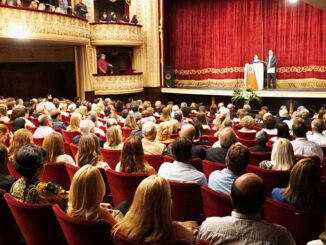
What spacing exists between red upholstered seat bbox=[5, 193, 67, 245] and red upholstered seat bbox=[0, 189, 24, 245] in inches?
12.6

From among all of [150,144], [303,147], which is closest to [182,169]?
[150,144]

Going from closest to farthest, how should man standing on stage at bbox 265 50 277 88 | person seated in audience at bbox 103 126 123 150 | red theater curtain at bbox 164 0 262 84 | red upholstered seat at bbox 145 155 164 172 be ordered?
red upholstered seat at bbox 145 155 164 172 → person seated in audience at bbox 103 126 123 150 → man standing on stage at bbox 265 50 277 88 → red theater curtain at bbox 164 0 262 84

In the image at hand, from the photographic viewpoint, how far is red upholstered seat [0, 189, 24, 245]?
280 centimetres

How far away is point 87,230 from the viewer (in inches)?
82.8

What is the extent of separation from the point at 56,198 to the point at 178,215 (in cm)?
105

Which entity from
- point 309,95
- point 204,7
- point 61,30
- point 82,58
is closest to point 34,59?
point 82,58

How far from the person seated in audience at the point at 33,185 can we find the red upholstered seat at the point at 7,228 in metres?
0.22

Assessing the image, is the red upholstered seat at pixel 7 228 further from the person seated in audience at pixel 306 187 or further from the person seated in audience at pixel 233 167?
the person seated in audience at pixel 306 187

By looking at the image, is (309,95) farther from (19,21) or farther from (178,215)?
(178,215)

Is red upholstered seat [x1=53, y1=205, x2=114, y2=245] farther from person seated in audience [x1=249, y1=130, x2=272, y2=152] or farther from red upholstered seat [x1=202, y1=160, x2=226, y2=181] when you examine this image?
person seated in audience [x1=249, y1=130, x2=272, y2=152]

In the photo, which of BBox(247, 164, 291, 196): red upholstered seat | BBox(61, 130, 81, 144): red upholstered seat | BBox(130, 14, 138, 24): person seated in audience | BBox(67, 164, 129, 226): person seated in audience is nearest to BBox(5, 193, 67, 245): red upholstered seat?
BBox(67, 164, 129, 226): person seated in audience

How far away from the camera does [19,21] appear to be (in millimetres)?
10633

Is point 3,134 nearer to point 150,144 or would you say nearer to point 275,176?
point 150,144

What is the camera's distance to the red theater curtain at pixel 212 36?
1458cm
